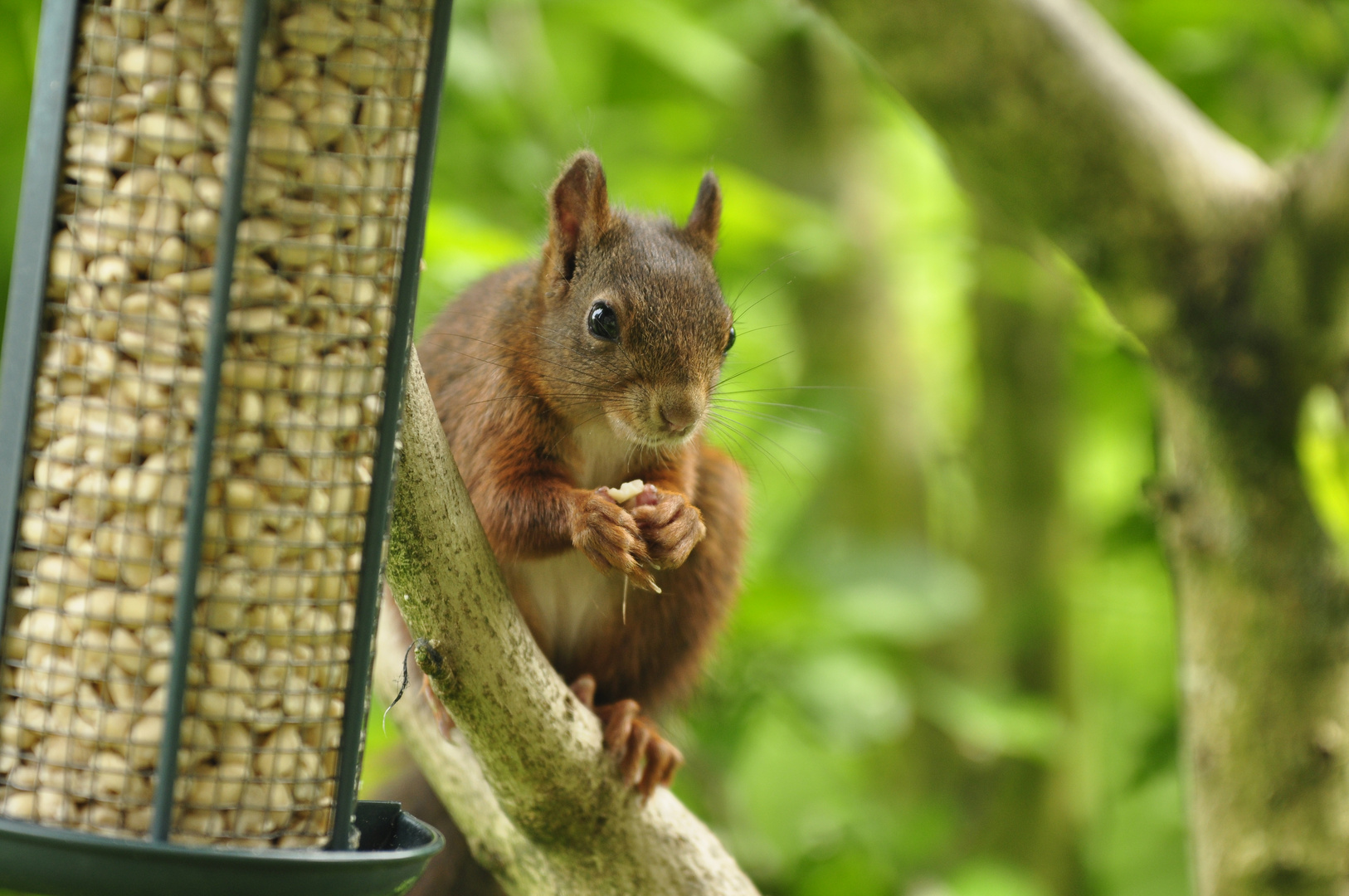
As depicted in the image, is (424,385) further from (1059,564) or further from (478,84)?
(1059,564)

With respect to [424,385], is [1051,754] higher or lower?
lower

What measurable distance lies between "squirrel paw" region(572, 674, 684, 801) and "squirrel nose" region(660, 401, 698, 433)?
48 centimetres

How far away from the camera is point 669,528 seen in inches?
75.3

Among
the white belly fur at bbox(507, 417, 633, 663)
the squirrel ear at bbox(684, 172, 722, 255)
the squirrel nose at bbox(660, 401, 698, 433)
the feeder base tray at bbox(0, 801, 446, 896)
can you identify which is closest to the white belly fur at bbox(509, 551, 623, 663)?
the white belly fur at bbox(507, 417, 633, 663)

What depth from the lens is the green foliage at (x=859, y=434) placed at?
3.51 metres

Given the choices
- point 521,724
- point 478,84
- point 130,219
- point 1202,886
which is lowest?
point 1202,886

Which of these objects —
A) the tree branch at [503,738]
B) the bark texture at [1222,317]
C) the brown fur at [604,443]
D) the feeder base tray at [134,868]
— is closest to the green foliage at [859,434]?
the bark texture at [1222,317]

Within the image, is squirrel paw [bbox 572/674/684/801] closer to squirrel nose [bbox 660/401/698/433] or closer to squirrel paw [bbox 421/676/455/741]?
squirrel paw [bbox 421/676/455/741]

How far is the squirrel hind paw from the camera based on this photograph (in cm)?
214

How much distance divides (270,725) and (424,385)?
0.45m

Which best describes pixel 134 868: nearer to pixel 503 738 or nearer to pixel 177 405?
pixel 177 405

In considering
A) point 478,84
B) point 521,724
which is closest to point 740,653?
point 478,84

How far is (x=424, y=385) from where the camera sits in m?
1.70

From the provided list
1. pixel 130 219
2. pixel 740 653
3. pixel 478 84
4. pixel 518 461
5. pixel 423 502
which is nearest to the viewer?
pixel 130 219
